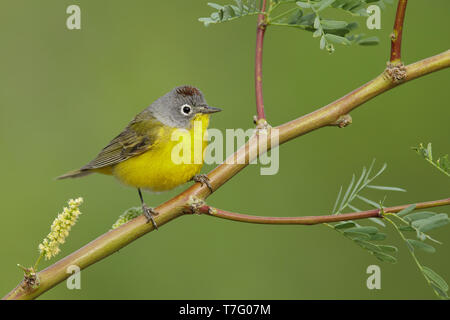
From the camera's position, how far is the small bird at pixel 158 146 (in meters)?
3.04

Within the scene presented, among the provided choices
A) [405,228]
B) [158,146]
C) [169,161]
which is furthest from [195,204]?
[158,146]

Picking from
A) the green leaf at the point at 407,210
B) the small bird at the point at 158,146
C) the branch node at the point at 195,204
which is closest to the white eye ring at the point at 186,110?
the small bird at the point at 158,146

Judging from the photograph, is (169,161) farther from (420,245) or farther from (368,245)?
(420,245)

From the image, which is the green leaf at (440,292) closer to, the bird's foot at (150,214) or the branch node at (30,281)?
the bird's foot at (150,214)

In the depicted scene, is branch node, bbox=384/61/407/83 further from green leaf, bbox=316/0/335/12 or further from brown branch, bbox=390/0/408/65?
green leaf, bbox=316/0/335/12

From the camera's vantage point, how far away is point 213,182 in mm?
1958

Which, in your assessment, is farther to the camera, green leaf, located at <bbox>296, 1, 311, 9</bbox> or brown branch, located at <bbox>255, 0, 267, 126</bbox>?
brown branch, located at <bbox>255, 0, 267, 126</bbox>

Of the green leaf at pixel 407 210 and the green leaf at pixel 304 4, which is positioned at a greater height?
the green leaf at pixel 304 4

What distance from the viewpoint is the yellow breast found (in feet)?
9.84

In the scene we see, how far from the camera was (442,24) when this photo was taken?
4.98 meters

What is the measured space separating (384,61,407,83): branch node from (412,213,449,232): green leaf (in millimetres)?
465

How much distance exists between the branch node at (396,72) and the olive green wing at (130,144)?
5.49 feet

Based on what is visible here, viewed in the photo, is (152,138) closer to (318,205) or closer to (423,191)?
(318,205)

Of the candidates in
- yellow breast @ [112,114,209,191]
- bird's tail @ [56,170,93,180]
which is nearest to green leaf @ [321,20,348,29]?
yellow breast @ [112,114,209,191]
